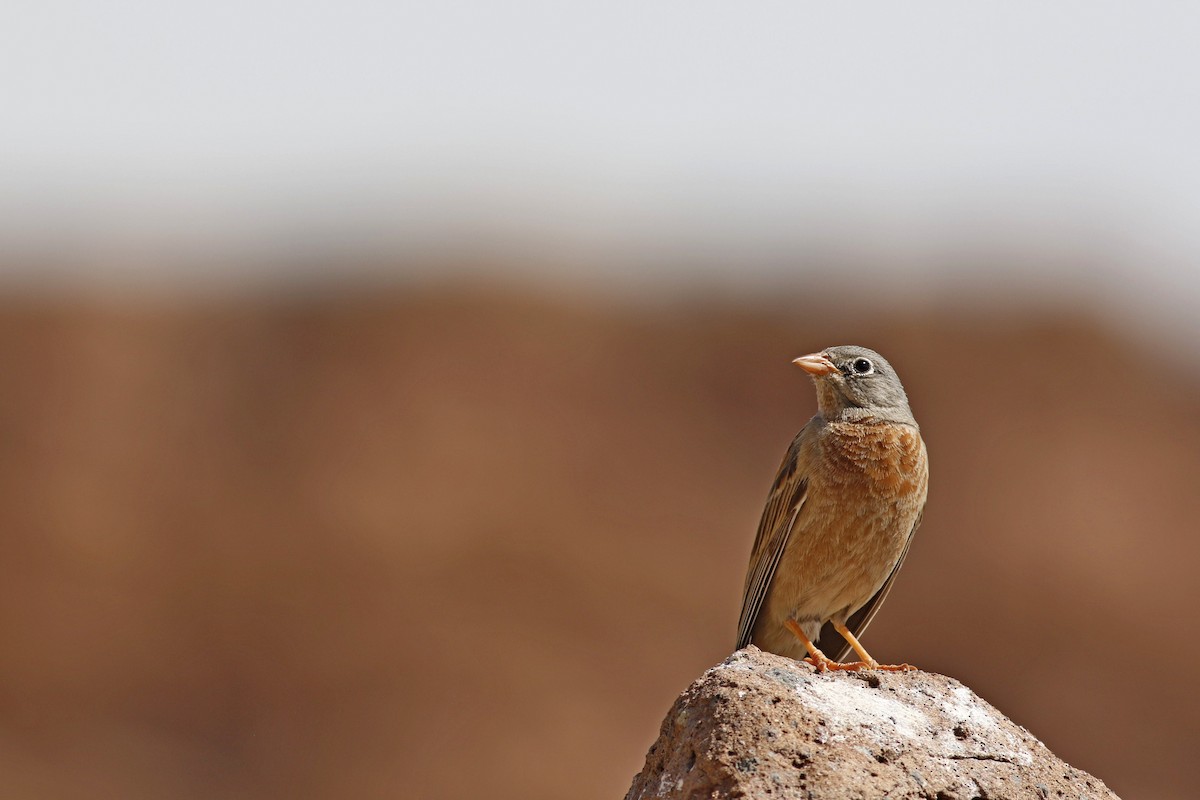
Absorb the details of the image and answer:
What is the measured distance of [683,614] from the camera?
28.5 metres

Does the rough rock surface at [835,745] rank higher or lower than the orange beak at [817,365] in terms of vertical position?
lower

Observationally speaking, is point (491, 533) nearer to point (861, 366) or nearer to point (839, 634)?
point (839, 634)

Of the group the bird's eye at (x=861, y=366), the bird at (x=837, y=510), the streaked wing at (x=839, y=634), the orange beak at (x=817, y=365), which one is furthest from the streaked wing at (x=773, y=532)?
the streaked wing at (x=839, y=634)

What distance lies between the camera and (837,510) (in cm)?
775

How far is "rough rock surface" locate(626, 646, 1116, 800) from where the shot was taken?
199 inches

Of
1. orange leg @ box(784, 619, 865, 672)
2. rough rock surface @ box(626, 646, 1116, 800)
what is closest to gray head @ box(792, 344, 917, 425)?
orange leg @ box(784, 619, 865, 672)

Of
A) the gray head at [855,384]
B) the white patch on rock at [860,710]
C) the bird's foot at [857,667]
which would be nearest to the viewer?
the white patch on rock at [860,710]

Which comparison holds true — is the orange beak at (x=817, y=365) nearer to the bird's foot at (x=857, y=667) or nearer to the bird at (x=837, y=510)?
the bird at (x=837, y=510)

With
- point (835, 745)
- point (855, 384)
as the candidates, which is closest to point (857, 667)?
point (835, 745)

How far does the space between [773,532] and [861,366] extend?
39.0 inches

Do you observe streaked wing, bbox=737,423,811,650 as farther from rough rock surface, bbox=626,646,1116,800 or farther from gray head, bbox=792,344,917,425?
rough rock surface, bbox=626,646,1116,800

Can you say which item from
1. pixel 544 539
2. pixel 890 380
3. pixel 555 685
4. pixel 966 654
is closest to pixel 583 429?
pixel 544 539

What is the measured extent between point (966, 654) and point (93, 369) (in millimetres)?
17733

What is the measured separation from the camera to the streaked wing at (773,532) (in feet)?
25.9
